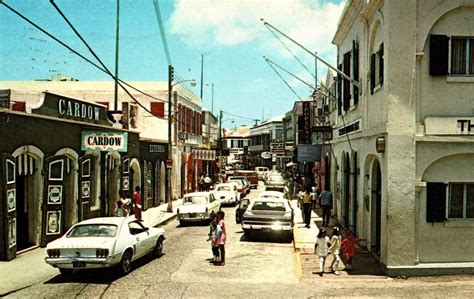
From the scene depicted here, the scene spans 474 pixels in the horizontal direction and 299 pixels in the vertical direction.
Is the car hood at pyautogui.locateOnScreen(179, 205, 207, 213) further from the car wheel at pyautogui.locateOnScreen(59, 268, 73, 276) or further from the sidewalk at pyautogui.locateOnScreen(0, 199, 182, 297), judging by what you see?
the car wheel at pyautogui.locateOnScreen(59, 268, 73, 276)

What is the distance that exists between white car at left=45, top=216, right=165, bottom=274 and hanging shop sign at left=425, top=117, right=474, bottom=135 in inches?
312

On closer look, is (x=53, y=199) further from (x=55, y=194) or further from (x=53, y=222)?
(x=53, y=222)

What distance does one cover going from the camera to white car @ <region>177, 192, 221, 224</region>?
2319 cm

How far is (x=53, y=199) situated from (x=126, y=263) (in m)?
5.75

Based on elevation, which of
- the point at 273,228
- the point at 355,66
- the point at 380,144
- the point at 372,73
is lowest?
the point at 273,228

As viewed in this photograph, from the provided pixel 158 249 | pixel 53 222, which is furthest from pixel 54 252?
pixel 53 222

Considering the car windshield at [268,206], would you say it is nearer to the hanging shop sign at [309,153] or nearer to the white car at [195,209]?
the white car at [195,209]

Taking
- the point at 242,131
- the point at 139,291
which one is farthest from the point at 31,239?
the point at 242,131

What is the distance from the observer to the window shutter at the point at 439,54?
1302 cm

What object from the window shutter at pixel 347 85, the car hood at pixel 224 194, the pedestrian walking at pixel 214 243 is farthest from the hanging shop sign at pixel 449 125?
the car hood at pixel 224 194

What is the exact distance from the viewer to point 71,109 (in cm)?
2039

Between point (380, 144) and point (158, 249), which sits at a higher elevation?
point (380, 144)

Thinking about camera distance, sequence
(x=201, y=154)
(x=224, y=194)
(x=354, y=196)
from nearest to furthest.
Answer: (x=354, y=196)
(x=224, y=194)
(x=201, y=154)

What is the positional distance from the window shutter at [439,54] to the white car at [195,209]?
1287 centimetres
